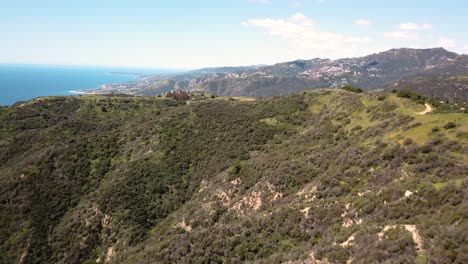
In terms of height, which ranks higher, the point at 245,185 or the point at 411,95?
the point at 411,95

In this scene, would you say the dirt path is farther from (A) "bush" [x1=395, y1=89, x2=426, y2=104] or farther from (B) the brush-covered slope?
(A) "bush" [x1=395, y1=89, x2=426, y2=104]

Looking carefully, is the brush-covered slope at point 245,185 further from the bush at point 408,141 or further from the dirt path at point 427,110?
the dirt path at point 427,110

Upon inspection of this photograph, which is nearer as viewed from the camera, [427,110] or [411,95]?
[427,110]

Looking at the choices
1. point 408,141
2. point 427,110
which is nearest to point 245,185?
point 408,141

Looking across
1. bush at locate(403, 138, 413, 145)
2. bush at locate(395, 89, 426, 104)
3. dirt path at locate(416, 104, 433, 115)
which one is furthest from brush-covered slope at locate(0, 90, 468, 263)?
bush at locate(395, 89, 426, 104)

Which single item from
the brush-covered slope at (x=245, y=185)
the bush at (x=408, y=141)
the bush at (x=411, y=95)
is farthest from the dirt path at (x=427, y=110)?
the bush at (x=408, y=141)

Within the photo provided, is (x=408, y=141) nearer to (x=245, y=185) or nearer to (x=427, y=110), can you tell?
(x=427, y=110)

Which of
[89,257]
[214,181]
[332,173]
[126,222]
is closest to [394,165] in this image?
[332,173]

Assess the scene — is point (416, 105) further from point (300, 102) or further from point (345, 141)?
point (300, 102)

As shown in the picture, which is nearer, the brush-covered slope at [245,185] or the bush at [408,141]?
the brush-covered slope at [245,185]
